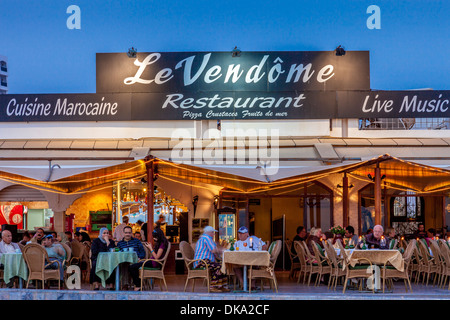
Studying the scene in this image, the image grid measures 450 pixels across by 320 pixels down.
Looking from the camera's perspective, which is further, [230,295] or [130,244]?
[130,244]

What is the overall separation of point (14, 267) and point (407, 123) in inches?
509

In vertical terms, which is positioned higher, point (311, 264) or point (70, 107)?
point (70, 107)

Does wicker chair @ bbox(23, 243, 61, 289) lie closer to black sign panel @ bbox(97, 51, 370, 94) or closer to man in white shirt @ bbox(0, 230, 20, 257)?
man in white shirt @ bbox(0, 230, 20, 257)

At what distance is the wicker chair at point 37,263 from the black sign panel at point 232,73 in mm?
9057

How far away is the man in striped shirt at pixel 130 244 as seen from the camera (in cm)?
1432

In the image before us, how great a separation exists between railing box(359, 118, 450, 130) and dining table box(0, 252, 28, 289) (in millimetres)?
11635

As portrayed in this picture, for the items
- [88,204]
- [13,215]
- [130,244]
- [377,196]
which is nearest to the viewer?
[130,244]

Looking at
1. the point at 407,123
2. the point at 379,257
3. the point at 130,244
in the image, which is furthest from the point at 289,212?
the point at 379,257

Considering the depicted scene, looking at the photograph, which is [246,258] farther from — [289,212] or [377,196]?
[289,212]

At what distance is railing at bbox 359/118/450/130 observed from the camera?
2238cm

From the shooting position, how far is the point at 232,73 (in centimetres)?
2212

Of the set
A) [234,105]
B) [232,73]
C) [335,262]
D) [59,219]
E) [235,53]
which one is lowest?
[335,262]

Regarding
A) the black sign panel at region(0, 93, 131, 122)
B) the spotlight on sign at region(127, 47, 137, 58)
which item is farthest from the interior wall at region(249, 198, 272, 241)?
the spotlight on sign at region(127, 47, 137, 58)

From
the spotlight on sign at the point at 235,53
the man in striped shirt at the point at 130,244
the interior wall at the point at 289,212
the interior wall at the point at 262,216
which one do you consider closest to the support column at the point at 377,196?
the man in striped shirt at the point at 130,244
